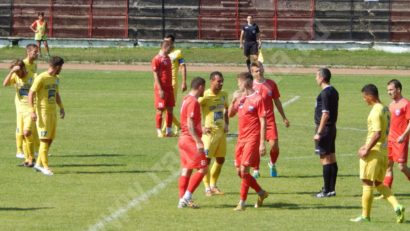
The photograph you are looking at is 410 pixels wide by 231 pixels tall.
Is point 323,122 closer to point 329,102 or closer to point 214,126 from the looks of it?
point 329,102

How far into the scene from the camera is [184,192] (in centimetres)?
1755

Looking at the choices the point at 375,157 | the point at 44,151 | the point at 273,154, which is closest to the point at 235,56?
the point at 273,154

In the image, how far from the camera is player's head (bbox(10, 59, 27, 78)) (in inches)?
849

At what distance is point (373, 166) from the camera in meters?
16.3

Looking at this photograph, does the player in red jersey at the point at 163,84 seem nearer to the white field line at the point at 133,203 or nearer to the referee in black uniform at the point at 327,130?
the white field line at the point at 133,203

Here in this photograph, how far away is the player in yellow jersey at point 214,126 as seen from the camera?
18.6m

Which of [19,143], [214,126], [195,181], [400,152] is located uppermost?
[214,126]

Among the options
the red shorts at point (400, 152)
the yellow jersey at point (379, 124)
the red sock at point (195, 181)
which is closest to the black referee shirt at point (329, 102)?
the red shorts at point (400, 152)

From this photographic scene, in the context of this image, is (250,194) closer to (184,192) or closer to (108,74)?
(184,192)

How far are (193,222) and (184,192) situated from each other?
119 centimetres

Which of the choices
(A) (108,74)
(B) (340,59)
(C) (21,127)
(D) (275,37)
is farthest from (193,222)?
(D) (275,37)

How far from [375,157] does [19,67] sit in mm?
8591

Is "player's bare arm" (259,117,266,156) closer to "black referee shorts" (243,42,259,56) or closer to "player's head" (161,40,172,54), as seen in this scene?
"player's head" (161,40,172,54)

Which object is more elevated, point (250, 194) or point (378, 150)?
point (378, 150)
